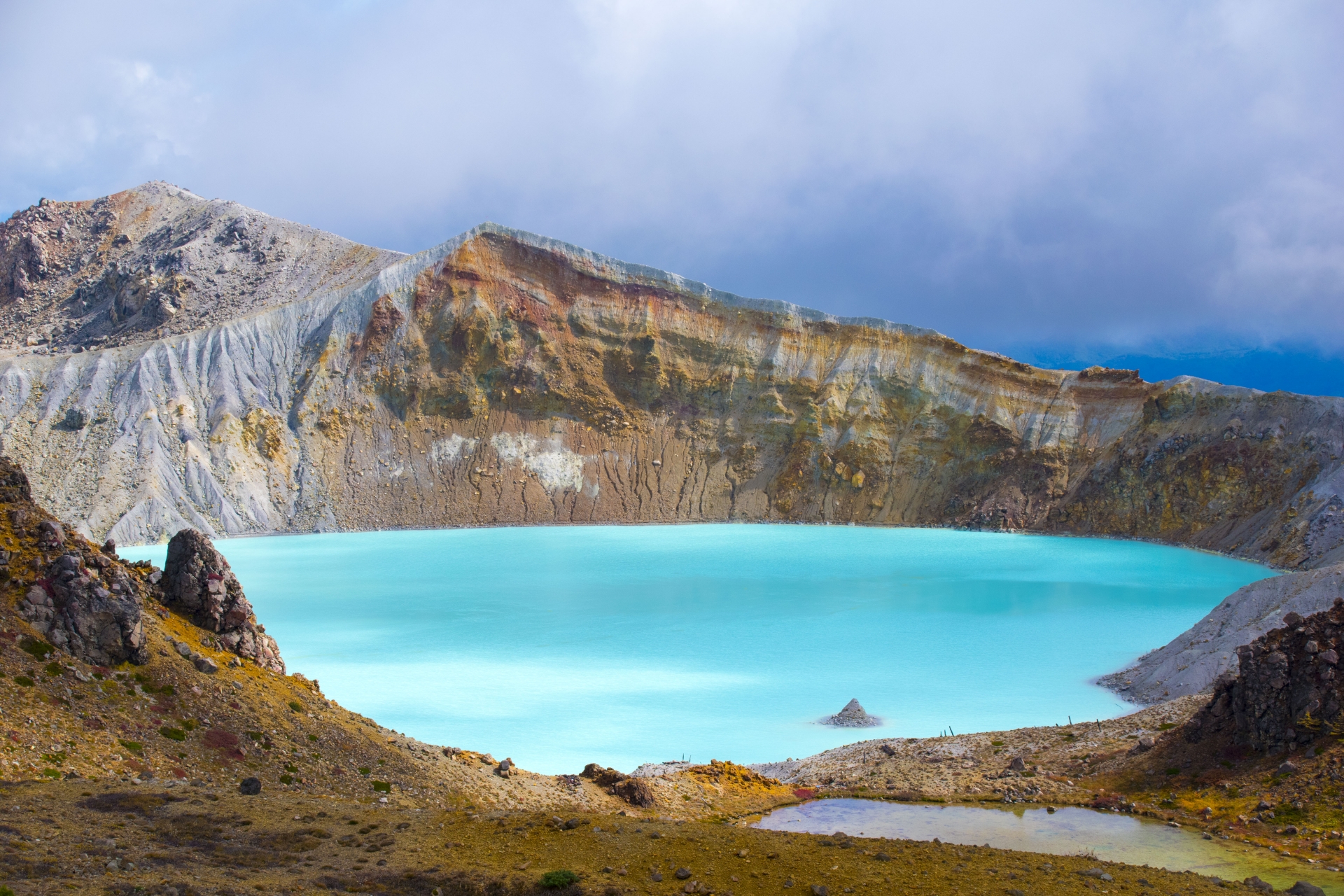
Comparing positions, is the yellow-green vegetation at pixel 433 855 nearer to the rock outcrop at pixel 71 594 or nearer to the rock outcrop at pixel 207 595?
the rock outcrop at pixel 71 594

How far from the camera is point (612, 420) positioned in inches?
3091

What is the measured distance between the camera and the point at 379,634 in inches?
1115

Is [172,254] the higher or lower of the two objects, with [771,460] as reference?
higher

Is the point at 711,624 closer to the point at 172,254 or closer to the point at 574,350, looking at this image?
the point at 574,350

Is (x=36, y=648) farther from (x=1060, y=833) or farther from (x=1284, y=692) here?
(x=1284, y=692)

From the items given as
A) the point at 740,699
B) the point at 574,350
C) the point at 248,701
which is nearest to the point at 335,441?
the point at 574,350

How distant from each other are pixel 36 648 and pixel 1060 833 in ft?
45.4

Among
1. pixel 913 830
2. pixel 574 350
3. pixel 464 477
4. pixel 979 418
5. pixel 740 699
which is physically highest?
pixel 574 350

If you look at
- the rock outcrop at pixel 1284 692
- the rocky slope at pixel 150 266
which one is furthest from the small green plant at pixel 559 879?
the rocky slope at pixel 150 266

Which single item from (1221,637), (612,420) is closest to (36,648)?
(1221,637)

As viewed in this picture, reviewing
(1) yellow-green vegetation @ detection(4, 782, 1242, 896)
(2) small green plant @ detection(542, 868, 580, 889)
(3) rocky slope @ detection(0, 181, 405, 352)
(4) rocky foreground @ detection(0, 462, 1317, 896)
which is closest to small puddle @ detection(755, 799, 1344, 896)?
(4) rocky foreground @ detection(0, 462, 1317, 896)

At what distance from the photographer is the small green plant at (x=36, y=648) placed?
10711mm

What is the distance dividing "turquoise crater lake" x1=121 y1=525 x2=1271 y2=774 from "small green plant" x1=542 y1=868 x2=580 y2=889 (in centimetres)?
791

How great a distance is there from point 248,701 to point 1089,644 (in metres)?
24.8
